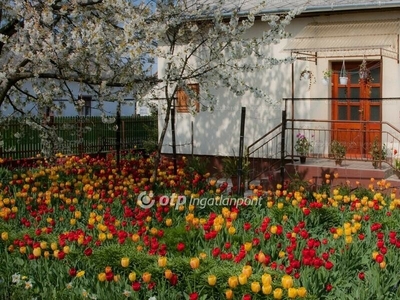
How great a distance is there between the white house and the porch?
3 cm

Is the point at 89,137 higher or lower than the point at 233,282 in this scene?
higher

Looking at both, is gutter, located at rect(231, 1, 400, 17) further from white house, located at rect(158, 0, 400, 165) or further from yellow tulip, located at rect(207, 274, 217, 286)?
yellow tulip, located at rect(207, 274, 217, 286)

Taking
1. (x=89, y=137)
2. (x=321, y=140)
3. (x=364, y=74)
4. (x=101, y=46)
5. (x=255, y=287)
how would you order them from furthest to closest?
(x=89, y=137)
(x=321, y=140)
(x=364, y=74)
(x=101, y=46)
(x=255, y=287)

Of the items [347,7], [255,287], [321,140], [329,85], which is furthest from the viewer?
[329,85]

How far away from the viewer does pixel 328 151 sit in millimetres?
13578

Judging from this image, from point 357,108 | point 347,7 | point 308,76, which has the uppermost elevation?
point 347,7

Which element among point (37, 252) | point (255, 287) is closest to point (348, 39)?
point (37, 252)

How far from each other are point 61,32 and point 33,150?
9.07 meters

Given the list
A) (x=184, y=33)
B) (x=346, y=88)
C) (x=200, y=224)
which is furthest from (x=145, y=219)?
(x=346, y=88)

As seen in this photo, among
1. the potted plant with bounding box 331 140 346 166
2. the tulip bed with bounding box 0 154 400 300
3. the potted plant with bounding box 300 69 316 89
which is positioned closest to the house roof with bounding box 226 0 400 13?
the potted plant with bounding box 300 69 316 89

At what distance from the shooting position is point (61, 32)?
29.4ft

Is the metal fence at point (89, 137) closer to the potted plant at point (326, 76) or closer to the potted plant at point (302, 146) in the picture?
the potted plant at point (302, 146)

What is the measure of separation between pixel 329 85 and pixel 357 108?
844mm

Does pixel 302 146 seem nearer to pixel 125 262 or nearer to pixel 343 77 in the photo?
pixel 343 77
